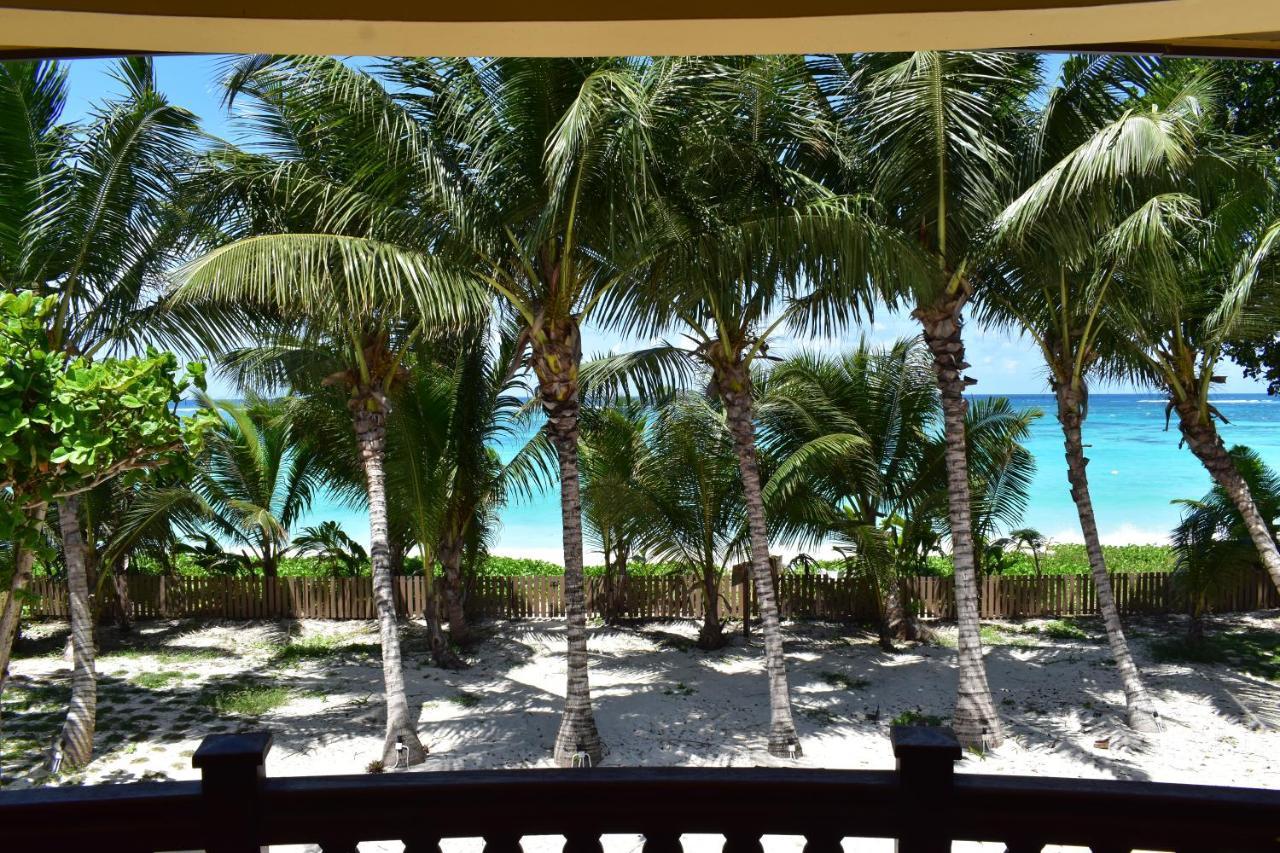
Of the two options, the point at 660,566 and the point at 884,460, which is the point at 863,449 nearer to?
the point at 884,460

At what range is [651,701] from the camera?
432 inches

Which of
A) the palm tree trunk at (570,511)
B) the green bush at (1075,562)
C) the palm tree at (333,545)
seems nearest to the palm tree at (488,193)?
the palm tree trunk at (570,511)

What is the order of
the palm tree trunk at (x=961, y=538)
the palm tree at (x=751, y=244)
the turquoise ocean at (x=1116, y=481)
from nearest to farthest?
the palm tree at (x=751, y=244) → the palm tree trunk at (x=961, y=538) → the turquoise ocean at (x=1116, y=481)

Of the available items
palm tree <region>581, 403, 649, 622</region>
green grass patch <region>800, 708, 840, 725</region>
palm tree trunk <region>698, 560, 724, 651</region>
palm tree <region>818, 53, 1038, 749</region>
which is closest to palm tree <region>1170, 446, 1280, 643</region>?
palm tree <region>818, 53, 1038, 749</region>

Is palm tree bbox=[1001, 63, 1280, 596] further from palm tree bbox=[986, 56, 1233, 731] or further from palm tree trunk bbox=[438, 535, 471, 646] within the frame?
palm tree trunk bbox=[438, 535, 471, 646]

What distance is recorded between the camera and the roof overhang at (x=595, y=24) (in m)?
1.71

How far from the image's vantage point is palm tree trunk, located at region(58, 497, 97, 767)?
889cm

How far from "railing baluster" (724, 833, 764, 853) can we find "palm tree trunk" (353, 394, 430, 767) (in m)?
7.90

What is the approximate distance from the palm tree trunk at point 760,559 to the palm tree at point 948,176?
1.86 metres

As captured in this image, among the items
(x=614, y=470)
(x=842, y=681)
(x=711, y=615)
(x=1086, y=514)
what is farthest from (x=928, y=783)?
(x=711, y=615)

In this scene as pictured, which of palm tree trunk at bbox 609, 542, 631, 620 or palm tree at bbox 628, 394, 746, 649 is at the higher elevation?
palm tree at bbox 628, 394, 746, 649

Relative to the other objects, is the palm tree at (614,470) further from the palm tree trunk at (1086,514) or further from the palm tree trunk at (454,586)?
the palm tree trunk at (1086,514)

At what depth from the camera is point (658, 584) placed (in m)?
15.3

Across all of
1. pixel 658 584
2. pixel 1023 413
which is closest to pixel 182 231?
pixel 658 584
